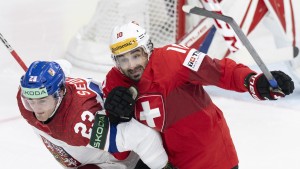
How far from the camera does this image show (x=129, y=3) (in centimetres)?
369

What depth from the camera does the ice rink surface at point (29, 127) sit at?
8.51 feet

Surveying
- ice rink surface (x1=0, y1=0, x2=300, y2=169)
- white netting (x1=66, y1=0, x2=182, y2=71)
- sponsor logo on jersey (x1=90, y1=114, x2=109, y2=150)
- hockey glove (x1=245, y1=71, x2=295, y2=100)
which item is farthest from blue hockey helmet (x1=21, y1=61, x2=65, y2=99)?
white netting (x1=66, y1=0, x2=182, y2=71)

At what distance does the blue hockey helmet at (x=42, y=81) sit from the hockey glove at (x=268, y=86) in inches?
20.4

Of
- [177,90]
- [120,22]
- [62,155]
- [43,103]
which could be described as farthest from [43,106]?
[120,22]

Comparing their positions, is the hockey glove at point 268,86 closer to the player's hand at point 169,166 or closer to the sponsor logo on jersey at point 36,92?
the player's hand at point 169,166

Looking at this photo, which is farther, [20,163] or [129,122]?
[20,163]

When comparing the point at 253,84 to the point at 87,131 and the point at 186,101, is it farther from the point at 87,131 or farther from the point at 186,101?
the point at 87,131

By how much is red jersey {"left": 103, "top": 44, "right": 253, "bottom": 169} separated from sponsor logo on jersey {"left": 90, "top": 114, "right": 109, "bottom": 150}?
10 cm

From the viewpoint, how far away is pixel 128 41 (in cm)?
173

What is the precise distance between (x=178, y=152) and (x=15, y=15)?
2.22 metres

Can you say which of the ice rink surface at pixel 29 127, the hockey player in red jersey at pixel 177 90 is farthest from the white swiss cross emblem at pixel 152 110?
the ice rink surface at pixel 29 127

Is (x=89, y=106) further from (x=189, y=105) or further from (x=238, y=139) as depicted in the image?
(x=238, y=139)

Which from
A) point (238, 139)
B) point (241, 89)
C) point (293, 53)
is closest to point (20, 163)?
point (238, 139)

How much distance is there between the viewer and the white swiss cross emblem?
170cm
